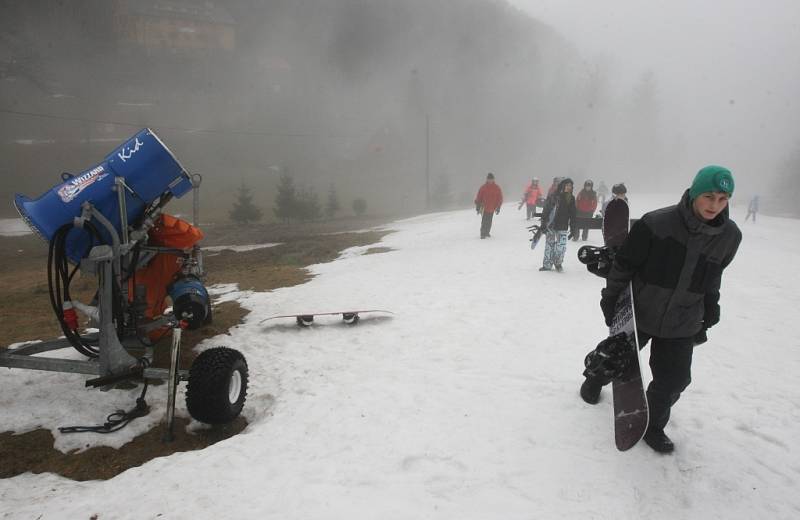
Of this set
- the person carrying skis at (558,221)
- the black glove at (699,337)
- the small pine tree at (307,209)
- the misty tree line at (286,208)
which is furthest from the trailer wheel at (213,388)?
the small pine tree at (307,209)

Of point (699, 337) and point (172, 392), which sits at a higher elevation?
point (699, 337)

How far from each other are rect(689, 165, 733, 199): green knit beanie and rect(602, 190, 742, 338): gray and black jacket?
0.07m

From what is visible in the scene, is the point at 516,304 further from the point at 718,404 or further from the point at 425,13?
the point at 425,13

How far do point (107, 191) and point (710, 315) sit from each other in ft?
17.9

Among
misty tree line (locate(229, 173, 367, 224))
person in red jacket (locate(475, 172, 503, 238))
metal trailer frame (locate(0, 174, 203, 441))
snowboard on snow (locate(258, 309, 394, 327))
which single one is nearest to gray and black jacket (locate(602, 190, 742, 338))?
metal trailer frame (locate(0, 174, 203, 441))

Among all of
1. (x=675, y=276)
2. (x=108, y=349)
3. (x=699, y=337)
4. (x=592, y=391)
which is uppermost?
(x=675, y=276)

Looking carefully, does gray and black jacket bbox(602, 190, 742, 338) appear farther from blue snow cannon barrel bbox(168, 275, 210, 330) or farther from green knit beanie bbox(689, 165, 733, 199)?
blue snow cannon barrel bbox(168, 275, 210, 330)

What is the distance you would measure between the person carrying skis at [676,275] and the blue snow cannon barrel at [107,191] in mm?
4477

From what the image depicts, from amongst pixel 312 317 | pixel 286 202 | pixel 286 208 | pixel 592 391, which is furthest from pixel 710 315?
pixel 286 208

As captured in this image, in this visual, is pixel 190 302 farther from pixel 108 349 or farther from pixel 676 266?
pixel 676 266

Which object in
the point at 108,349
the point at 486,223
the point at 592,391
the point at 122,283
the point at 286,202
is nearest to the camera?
the point at 108,349

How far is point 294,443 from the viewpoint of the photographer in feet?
11.8

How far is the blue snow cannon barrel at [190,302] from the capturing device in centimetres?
438

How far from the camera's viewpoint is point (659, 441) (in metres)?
3.37
